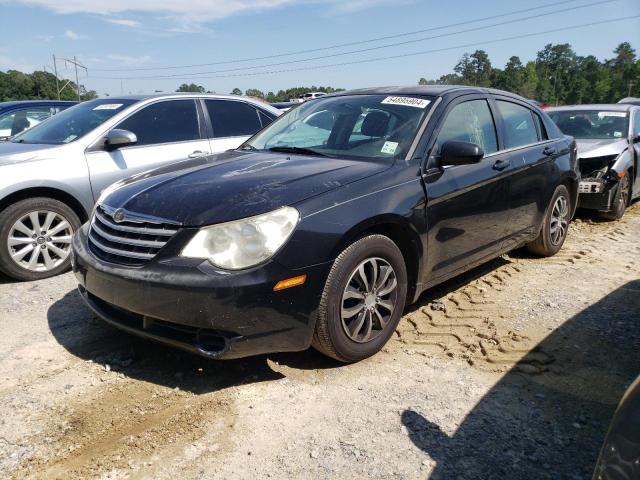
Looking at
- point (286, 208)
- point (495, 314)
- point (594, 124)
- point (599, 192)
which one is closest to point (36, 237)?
point (286, 208)

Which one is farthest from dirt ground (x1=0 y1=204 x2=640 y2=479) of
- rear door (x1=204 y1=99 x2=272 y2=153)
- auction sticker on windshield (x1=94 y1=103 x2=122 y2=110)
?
rear door (x1=204 y1=99 x2=272 y2=153)

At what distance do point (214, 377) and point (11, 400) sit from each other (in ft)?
3.60

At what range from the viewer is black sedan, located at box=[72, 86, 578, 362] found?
2.74 m

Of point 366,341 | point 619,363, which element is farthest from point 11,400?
point 619,363

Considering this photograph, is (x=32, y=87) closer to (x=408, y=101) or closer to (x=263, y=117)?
(x=263, y=117)

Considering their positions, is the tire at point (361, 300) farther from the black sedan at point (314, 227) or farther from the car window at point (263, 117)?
the car window at point (263, 117)

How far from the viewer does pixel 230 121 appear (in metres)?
6.16

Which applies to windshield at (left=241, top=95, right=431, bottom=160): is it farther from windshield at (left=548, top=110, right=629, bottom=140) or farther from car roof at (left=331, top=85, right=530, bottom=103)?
windshield at (left=548, top=110, right=629, bottom=140)

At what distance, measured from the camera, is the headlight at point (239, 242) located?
2.71 metres

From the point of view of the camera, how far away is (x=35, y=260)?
4758 mm

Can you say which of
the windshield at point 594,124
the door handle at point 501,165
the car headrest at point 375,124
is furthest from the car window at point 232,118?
the windshield at point 594,124

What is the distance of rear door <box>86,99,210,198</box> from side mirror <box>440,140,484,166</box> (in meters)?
2.48

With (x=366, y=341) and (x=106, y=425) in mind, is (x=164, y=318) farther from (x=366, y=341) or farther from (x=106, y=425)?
(x=366, y=341)

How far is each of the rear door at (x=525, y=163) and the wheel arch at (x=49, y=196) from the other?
12.8 ft
